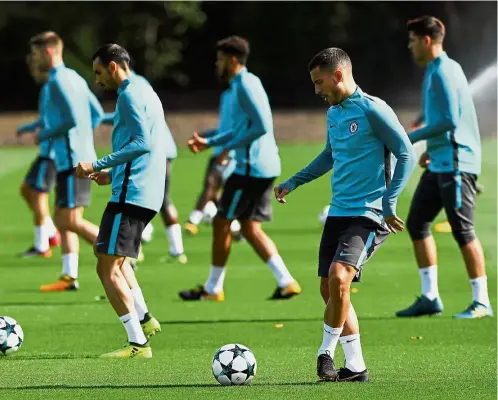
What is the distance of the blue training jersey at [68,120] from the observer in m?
11.4

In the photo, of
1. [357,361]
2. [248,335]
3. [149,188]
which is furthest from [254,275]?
[357,361]

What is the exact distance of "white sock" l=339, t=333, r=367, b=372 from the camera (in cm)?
741

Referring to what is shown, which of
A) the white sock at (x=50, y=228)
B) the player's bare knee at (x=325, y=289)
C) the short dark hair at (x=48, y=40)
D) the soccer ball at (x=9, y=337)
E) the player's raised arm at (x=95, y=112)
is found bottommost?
the white sock at (x=50, y=228)

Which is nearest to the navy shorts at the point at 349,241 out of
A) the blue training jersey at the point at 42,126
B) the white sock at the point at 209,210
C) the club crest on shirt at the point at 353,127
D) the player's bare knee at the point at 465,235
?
the club crest on shirt at the point at 353,127

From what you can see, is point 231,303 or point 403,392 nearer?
point 403,392

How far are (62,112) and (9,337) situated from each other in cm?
334

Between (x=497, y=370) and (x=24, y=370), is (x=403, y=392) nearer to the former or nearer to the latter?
(x=497, y=370)

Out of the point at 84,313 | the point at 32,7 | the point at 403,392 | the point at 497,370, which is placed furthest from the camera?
the point at 32,7

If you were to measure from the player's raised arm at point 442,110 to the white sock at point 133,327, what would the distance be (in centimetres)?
256

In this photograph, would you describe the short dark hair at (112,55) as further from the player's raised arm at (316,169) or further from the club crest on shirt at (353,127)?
the club crest on shirt at (353,127)

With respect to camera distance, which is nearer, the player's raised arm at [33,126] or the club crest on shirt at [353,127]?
the club crest on shirt at [353,127]

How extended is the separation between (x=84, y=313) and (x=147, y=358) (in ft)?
7.48

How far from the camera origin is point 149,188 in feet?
27.9

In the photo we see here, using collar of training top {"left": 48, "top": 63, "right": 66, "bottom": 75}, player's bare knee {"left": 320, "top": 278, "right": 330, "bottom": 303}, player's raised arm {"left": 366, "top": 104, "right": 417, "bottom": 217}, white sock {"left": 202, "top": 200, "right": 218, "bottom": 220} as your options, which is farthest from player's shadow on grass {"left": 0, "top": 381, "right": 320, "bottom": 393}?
white sock {"left": 202, "top": 200, "right": 218, "bottom": 220}
